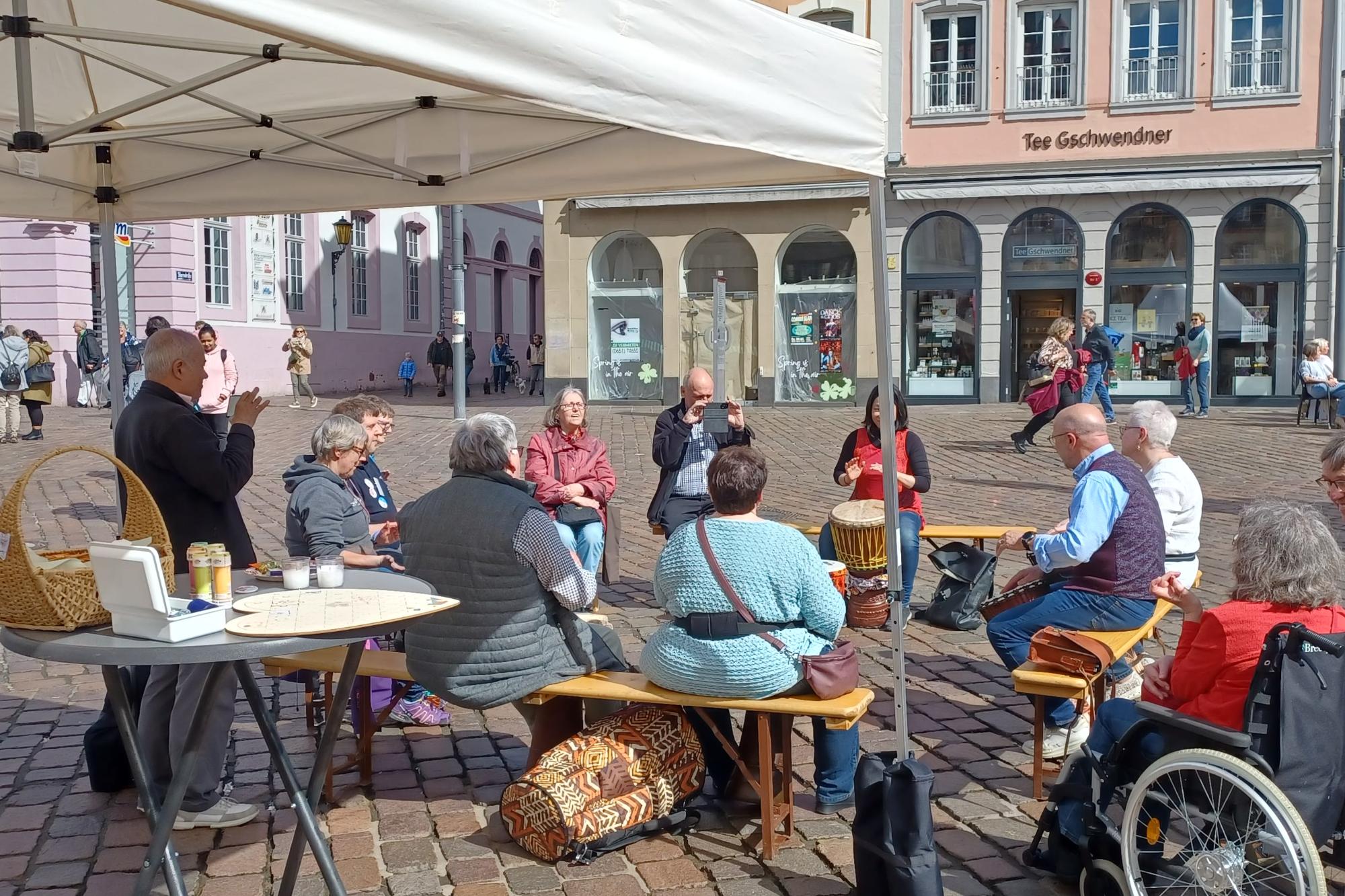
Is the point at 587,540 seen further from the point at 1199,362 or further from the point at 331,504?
the point at 1199,362

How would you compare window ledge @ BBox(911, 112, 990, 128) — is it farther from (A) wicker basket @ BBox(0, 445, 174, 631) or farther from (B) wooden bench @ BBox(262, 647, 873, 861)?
(A) wicker basket @ BBox(0, 445, 174, 631)

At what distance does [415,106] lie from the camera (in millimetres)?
5266

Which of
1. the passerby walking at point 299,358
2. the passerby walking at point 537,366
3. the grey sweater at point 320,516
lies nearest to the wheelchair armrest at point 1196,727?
the grey sweater at point 320,516

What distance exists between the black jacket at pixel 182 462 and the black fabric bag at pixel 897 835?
7.25ft

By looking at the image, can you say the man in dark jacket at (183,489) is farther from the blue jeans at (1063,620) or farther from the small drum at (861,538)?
the small drum at (861,538)

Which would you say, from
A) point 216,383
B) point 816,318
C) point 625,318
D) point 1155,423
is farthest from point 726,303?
point 1155,423

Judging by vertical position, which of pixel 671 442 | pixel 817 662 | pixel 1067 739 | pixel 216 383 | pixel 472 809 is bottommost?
pixel 472 809

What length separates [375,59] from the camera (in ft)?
9.00

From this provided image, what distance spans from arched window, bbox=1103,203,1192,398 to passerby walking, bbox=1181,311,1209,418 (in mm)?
2693

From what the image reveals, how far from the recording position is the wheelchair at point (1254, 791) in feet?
9.91

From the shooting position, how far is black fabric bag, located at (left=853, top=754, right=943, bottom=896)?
11.3ft

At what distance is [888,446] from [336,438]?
8.39 ft

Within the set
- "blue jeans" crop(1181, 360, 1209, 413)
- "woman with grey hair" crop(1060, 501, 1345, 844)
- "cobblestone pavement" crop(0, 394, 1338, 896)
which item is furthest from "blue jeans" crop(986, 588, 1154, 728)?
"blue jeans" crop(1181, 360, 1209, 413)

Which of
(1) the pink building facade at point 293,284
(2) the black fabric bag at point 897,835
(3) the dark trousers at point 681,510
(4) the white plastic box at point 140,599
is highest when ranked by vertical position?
(1) the pink building facade at point 293,284
